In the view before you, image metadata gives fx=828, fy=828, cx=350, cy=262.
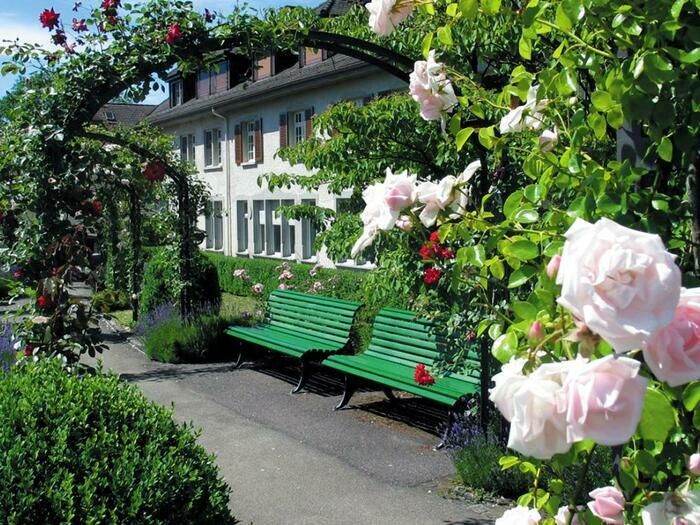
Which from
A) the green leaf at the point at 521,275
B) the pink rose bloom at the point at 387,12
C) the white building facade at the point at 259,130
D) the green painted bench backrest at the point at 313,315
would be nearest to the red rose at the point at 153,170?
the green painted bench backrest at the point at 313,315

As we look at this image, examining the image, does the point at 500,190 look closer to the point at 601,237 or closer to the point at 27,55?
the point at 27,55

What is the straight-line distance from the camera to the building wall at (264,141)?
2089cm

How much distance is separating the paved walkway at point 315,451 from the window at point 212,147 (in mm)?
20967

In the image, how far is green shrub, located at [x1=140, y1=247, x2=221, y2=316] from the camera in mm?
12594

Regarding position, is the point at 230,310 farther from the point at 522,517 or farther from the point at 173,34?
the point at 522,517

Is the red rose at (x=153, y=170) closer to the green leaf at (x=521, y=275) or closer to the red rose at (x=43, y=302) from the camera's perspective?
the red rose at (x=43, y=302)

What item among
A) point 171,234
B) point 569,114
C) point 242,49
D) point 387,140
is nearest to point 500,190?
point 387,140

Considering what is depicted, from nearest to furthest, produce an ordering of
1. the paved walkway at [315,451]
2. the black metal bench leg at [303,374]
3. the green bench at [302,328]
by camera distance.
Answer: the paved walkway at [315,451] < the black metal bench leg at [303,374] < the green bench at [302,328]

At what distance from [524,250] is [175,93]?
3509 centimetres

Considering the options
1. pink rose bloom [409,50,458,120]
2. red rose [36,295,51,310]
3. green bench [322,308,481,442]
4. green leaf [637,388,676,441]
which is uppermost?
pink rose bloom [409,50,458,120]

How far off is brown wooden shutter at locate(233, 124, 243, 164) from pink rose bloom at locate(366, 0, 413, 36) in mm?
25952

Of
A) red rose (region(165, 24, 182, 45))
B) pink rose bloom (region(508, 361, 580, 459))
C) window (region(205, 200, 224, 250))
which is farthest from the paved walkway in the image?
window (region(205, 200, 224, 250))

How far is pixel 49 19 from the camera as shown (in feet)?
21.8

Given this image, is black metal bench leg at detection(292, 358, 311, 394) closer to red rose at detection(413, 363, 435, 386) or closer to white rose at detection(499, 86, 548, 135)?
red rose at detection(413, 363, 435, 386)
